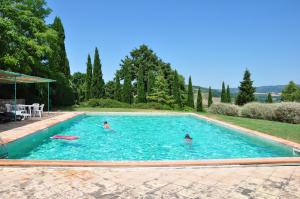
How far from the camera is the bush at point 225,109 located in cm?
1959

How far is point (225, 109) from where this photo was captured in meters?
20.3

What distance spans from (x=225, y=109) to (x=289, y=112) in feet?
20.3

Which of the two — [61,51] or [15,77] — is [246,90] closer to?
[61,51]

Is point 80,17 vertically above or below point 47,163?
above

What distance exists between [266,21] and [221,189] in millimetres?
19565

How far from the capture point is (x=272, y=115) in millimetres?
15766

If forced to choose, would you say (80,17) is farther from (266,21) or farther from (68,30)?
(266,21)

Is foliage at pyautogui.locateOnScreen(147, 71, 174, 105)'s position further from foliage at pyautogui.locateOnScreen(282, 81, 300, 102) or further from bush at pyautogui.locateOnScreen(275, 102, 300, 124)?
foliage at pyautogui.locateOnScreen(282, 81, 300, 102)

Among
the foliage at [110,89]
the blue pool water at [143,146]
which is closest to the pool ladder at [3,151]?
the blue pool water at [143,146]

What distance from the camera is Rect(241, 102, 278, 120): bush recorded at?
51.8 feet

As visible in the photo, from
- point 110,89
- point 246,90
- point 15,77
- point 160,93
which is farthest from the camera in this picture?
point 110,89

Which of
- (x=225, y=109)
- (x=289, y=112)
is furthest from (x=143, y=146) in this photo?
(x=225, y=109)

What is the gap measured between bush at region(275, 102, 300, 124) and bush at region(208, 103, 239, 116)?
4.36 metres

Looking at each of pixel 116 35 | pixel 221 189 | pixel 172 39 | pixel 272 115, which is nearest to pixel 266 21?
pixel 272 115
